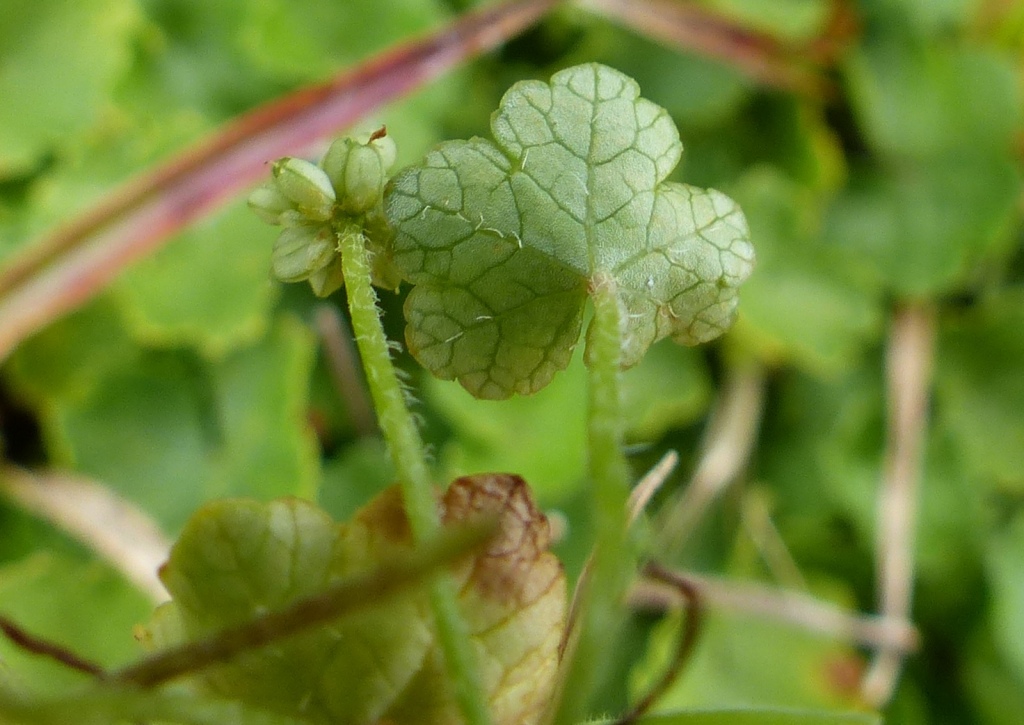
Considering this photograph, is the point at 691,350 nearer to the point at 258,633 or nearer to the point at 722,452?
the point at 722,452

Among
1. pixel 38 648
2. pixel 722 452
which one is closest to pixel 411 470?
pixel 38 648

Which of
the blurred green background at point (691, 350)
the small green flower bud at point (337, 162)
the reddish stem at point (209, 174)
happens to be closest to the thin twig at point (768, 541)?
the blurred green background at point (691, 350)

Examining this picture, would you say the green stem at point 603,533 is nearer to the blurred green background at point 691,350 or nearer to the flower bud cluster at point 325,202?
the flower bud cluster at point 325,202

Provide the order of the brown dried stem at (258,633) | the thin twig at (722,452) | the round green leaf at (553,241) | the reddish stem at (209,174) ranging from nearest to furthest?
the brown dried stem at (258,633) → the round green leaf at (553,241) → the reddish stem at (209,174) → the thin twig at (722,452)

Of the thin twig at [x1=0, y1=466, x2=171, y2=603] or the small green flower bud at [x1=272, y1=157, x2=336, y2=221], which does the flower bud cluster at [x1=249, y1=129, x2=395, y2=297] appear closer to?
the small green flower bud at [x1=272, y1=157, x2=336, y2=221]

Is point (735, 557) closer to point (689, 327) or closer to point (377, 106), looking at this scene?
point (377, 106)

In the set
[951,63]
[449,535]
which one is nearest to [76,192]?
[449,535]

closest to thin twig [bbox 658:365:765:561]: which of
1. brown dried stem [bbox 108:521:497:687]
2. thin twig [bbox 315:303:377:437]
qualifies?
thin twig [bbox 315:303:377:437]
